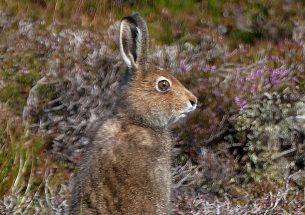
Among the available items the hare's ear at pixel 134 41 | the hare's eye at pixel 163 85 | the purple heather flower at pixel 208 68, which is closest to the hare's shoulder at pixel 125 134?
the hare's eye at pixel 163 85

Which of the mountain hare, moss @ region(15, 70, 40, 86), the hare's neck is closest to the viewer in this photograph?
the mountain hare

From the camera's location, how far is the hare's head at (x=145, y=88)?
240 inches

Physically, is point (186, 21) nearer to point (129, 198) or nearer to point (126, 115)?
point (126, 115)

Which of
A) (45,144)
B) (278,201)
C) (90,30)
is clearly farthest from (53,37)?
(278,201)

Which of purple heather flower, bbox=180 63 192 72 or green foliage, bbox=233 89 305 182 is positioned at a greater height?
purple heather flower, bbox=180 63 192 72

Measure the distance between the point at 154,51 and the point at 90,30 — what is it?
0.84 m

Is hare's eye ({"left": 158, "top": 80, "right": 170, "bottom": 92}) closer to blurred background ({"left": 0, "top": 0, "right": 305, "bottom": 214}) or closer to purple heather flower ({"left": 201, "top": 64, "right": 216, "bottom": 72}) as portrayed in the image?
blurred background ({"left": 0, "top": 0, "right": 305, "bottom": 214})

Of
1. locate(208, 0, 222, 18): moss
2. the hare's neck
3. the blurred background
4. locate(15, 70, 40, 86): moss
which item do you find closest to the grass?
the blurred background

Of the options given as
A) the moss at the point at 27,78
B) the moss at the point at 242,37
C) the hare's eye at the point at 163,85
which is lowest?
the hare's eye at the point at 163,85

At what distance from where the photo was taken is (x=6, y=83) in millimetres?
8719

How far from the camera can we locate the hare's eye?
6184 millimetres

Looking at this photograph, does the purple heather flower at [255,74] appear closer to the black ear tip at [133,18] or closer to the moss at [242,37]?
the moss at [242,37]

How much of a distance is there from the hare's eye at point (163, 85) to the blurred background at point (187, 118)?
1.25 meters

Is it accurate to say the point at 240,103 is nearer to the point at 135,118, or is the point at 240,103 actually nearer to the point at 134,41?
the point at 134,41
